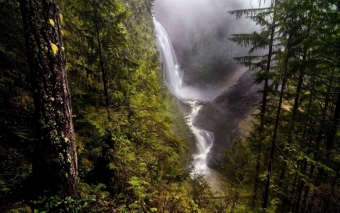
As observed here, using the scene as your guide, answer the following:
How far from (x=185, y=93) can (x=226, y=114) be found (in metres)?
11.4

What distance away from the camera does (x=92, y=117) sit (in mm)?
4500

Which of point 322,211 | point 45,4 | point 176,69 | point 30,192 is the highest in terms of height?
point 176,69

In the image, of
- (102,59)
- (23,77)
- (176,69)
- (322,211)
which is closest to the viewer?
(23,77)

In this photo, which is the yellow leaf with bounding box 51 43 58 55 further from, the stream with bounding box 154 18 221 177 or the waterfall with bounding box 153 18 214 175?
the stream with bounding box 154 18 221 177

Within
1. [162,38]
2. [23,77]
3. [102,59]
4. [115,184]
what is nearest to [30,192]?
[115,184]

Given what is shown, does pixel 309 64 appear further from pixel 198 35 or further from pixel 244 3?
pixel 244 3

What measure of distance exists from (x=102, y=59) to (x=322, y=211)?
9.56 meters

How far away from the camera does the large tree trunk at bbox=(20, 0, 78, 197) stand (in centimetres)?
263

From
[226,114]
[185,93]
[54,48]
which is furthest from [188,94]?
[54,48]

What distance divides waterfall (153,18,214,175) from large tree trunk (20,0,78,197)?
63.3 ft

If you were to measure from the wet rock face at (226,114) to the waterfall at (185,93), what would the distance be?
86 centimetres

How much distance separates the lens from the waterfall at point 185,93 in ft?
80.6

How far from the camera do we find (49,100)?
111 inches

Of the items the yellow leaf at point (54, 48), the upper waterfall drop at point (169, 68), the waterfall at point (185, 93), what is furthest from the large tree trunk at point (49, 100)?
the upper waterfall drop at point (169, 68)
